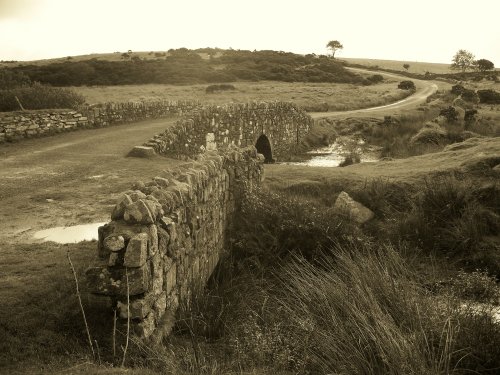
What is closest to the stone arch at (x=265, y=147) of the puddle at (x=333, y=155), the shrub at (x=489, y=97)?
the puddle at (x=333, y=155)

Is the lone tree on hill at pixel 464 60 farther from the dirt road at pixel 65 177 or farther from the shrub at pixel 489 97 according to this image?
the dirt road at pixel 65 177

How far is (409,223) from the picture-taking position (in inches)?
364

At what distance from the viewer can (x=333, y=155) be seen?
20.2m

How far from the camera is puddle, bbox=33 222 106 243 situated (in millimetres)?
7043

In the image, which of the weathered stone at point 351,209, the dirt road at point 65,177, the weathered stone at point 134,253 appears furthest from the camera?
the weathered stone at point 351,209

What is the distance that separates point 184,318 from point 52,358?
Answer: 1.53m

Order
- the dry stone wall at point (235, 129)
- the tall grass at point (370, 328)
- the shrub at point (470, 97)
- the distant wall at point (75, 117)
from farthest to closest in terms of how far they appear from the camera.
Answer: the shrub at point (470, 97), the distant wall at point (75, 117), the dry stone wall at point (235, 129), the tall grass at point (370, 328)

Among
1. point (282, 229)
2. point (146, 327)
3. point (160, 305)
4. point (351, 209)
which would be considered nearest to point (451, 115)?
point (351, 209)

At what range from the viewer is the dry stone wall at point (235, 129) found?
15125mm

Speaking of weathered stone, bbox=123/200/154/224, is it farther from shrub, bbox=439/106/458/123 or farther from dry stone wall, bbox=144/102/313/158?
shrub, bbox=439/106/458/123

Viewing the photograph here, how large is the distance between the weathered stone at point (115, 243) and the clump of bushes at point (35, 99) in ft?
51.3

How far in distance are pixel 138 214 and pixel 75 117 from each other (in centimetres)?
1413

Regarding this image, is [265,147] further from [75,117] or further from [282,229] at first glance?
[282,229]

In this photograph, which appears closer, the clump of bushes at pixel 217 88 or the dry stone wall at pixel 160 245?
the dry stone wall at pixel 160 245
